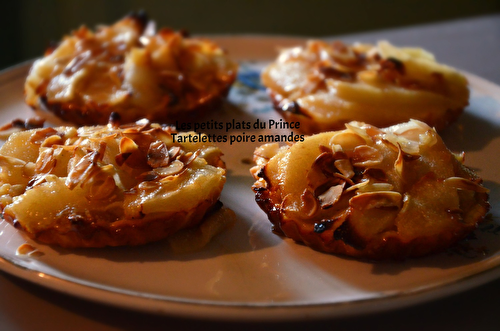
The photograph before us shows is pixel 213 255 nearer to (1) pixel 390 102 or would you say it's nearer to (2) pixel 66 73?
(1) pixel 390 102

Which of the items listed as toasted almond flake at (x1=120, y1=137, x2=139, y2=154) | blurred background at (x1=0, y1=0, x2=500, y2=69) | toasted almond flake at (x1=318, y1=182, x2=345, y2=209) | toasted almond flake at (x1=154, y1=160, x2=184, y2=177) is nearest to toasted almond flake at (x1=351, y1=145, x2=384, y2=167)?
toasted almond flake at (x1=318, y1=182, x2=345, y2=209)

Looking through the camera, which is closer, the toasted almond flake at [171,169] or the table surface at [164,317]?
the table surface at [164,317]

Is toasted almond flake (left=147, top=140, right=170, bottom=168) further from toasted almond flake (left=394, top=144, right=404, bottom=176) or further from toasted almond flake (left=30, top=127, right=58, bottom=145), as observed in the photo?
toasted almond flake (left=394, top=144, right=404, bottom=176)

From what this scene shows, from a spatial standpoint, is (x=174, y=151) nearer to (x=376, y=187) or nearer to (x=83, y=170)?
(x=83, y=170)

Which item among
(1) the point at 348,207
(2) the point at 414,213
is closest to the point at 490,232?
(2) the point at 414,213

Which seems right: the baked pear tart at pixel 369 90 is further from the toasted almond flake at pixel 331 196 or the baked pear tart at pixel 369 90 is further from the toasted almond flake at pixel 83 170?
the toasted almond flake at pixel 83 170

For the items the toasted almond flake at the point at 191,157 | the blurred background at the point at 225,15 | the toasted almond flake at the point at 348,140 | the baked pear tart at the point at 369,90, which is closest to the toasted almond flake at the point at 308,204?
the toasted almond flake at the point at 348,140

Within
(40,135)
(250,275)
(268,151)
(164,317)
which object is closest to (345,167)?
(268,151)
